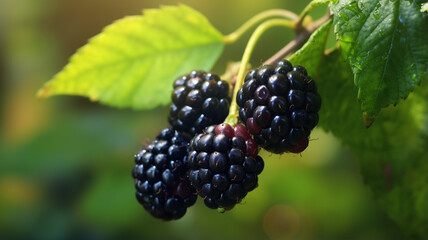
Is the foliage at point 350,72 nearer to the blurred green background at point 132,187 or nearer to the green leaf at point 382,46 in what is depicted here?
the green leaf at point 382,46

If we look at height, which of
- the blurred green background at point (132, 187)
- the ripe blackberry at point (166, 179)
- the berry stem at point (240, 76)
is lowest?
the blurred green background at point (132, 187)

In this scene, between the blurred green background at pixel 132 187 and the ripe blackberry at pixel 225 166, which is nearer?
the ripe blackberry at pixel 225 166

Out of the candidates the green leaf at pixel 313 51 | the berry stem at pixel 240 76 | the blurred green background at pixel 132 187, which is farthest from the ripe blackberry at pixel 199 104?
the blurred green background at pixel 132 187

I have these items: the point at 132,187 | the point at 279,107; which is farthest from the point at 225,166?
the point at 132,187

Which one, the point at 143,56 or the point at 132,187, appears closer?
the point at 143,56

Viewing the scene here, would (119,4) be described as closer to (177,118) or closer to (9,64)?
(9,64)

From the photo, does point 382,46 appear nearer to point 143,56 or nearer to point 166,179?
point 166,179

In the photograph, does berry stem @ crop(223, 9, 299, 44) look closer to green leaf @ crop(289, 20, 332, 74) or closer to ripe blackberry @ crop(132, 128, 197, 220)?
green leaf @ crop(289, 20, 332, 74)
